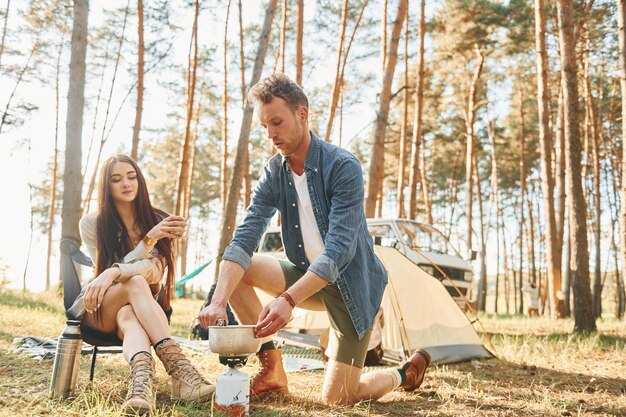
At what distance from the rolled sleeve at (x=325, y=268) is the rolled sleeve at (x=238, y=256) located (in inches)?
17.8

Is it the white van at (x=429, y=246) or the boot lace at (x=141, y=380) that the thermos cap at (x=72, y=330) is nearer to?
the boot lace at (x=141, y=380)

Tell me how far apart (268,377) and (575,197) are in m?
4.88

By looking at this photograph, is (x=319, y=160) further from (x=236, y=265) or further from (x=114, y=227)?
(x=114, y=227)

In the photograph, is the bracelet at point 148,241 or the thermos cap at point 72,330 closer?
the thermos cap at point 72,330

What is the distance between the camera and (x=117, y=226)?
2.93 metres

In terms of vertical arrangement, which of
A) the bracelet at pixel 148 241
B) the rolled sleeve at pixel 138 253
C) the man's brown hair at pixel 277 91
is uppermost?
the man's brown hair at pixel 277 91

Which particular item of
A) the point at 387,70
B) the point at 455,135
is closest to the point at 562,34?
the point at 387,70

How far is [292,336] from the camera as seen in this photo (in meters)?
5.72

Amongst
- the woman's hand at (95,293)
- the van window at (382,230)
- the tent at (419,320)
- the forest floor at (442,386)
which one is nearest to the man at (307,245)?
the forest floor at (442,386)

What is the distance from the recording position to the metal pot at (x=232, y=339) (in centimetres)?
217

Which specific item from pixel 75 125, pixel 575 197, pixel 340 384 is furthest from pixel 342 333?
pixel 75 125

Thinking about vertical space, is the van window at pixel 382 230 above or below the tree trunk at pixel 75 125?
below

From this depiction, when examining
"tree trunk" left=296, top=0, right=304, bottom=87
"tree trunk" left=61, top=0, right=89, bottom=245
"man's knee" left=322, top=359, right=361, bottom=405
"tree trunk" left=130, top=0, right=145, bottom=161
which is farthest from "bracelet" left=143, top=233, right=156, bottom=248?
"tree trunk" left=130, top=0, right=145, bottom=161

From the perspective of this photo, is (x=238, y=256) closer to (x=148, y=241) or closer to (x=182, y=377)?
(x=148, y=241)
